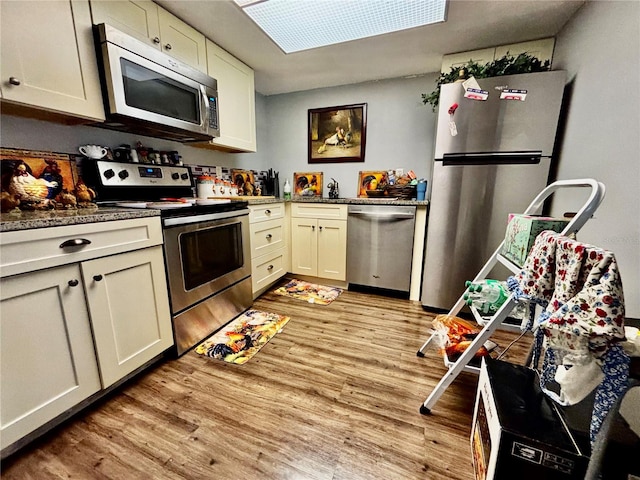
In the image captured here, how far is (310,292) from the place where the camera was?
256 cm

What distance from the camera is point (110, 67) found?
1.31m

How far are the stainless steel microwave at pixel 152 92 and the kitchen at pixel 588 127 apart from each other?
31cm

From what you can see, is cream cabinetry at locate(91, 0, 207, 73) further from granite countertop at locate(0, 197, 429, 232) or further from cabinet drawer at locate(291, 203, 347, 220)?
cabinet drawer at locate(291, 203, 347, 220)

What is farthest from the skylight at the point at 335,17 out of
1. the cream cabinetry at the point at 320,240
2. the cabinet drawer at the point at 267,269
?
the cabinet drawer at the point at 267,269

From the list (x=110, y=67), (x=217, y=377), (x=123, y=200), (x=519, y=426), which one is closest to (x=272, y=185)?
(x=123, y=200)

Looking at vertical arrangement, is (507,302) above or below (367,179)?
below

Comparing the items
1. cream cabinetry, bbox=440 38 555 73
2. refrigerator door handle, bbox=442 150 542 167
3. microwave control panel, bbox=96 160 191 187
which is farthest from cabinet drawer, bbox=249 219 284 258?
cream cabinetry, bbox=440 38 555 73

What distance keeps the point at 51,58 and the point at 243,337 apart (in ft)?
5.78

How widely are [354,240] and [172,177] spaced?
1625 millimetres

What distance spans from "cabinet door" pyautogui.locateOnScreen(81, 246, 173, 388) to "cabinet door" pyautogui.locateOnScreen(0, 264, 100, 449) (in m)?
0.04

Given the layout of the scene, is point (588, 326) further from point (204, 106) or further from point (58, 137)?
point (58, 137)

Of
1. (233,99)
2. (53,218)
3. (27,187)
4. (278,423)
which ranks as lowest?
(278,423)

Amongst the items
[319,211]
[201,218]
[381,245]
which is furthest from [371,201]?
[201,218]

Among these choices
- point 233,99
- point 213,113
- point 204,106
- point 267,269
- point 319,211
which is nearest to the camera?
point 204,106
